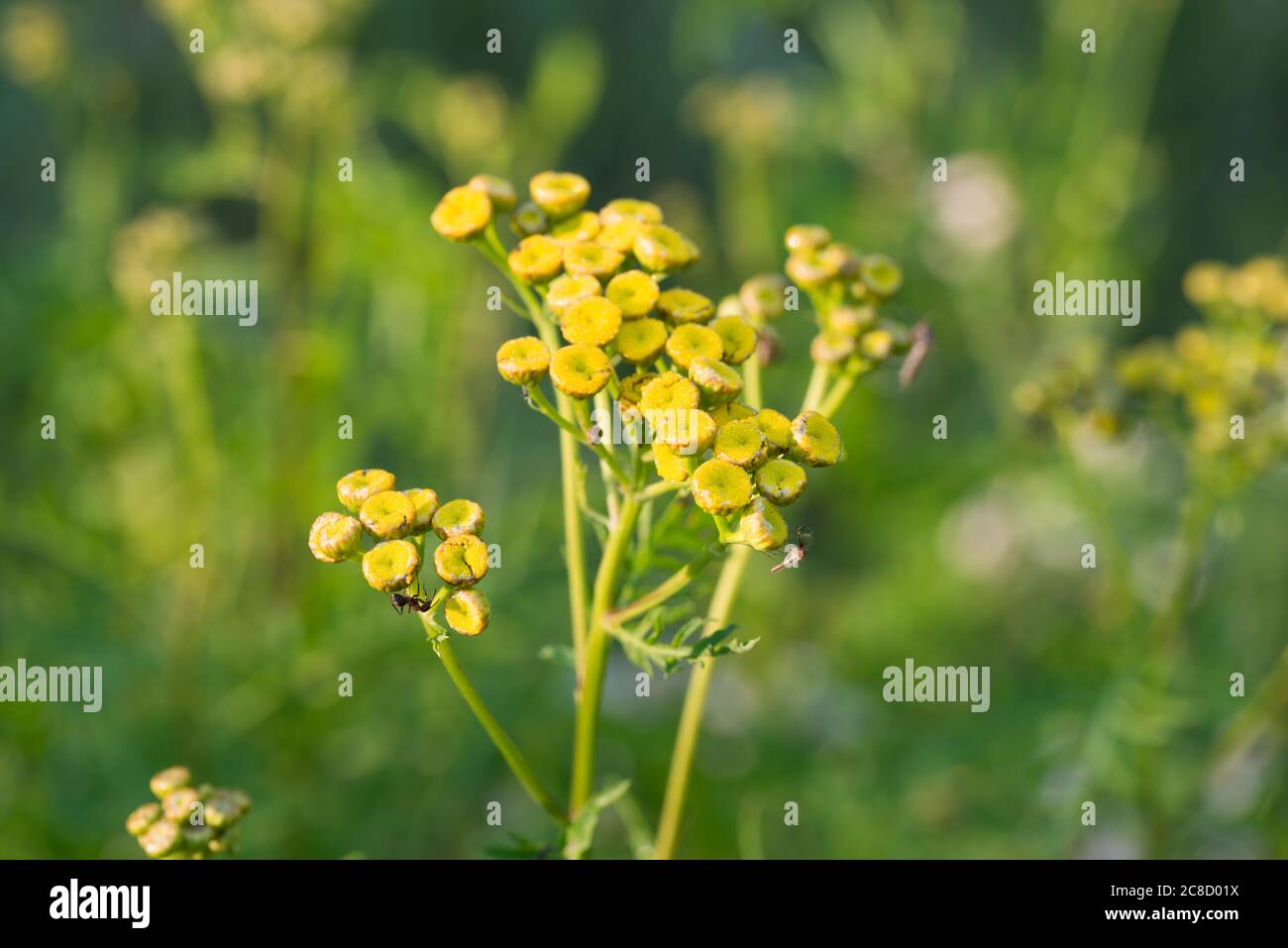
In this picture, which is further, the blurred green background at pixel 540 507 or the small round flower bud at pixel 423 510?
the blurred green background at pixel 540 507

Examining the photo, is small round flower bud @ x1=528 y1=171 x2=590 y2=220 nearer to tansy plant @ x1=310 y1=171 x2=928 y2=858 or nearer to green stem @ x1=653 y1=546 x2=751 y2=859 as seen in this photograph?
tansy plant @ x1=310 y1=171 x2=928 y2=858

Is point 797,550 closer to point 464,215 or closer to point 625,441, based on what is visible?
point 625,441

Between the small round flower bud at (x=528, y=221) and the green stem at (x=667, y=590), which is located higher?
the small round flower bud at (x=528, y=221)

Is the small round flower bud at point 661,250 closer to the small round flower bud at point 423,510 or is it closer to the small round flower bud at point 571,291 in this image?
the small round flower bud at point 571,291

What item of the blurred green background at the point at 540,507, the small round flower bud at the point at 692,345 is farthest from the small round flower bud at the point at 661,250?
the blurred green background at the point at 540,507

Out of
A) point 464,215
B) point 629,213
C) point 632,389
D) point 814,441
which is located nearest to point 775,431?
point 814,441

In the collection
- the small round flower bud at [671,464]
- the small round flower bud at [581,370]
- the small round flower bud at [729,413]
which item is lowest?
the small round flower bud at [671,464]
